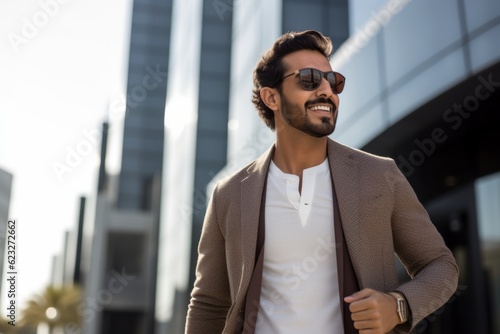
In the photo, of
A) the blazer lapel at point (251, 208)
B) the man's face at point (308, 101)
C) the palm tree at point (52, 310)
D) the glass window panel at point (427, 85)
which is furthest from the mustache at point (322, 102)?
the palm tree at point (52, 310)

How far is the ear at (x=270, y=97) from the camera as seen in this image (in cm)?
311

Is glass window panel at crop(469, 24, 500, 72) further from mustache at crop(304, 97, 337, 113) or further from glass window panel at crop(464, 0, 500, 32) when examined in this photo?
mustache at crop(304, 97, 337, 113)

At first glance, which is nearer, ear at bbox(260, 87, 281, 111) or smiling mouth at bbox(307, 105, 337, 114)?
smiling mouth at bbox(307, 105, 337, 114)

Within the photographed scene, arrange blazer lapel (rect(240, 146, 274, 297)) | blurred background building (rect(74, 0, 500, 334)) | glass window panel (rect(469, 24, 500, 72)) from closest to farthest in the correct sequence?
blazer lapel (rect(240, 146, 274, 297)) < glass window panel (rect(469, 24, 500, 72)) < blurred background building (rect(74, 0, 500, 334))

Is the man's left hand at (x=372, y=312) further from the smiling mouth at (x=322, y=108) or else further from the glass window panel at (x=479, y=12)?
the glass window panel at (x=479, y=12)

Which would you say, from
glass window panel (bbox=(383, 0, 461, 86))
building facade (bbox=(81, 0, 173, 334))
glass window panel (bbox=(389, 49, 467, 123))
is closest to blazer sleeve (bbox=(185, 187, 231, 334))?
glass window panel (bbox=(389, 49, 467, 123))

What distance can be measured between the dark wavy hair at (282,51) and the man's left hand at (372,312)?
1141 millimetres

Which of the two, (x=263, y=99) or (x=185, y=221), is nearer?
(x=263, y=99)

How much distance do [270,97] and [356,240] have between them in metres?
0.90

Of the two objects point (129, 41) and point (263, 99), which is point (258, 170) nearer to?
point (263, 99)

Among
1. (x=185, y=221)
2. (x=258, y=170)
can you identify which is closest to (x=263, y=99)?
(x=258, y=170)

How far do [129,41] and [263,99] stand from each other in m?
66.9

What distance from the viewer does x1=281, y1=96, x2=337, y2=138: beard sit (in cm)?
278

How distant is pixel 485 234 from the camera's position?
1063 centimetres
